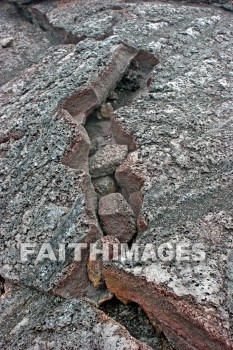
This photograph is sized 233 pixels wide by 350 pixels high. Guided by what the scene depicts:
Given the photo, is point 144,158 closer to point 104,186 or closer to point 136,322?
point 104,186

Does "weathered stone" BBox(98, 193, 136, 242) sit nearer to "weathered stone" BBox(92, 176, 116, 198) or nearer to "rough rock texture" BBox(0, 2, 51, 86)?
"weathered stone" BBox(92, 176, 116, 198)

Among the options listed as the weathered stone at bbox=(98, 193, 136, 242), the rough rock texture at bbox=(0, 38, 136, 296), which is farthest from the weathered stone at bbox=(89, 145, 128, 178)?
the weathered stone at bbox=(98, 193, 136, 242)

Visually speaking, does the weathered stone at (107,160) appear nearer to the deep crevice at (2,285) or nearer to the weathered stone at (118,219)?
the weathered stone at (118,219)

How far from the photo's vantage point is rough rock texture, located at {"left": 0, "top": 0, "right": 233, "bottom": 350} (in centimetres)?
125

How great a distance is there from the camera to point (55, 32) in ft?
8.60

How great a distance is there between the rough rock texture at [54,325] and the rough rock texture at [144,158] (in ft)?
0.06

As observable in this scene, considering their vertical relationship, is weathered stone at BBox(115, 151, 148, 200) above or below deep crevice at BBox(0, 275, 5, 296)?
above

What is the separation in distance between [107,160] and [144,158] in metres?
0.16

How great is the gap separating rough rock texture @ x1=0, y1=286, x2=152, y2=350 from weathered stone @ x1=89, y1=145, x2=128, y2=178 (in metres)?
0.53

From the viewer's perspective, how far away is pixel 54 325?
129cm

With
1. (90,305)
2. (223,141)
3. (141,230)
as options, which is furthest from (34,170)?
(223,141)

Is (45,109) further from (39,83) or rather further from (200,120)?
(200,120)

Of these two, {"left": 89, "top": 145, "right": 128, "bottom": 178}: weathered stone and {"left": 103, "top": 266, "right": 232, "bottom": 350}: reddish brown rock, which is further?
{"left": 89, "top": 145, "right": 128, "bottom": 178}: weathered stone

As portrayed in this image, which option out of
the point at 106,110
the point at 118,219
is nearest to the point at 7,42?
the point at 106,110
